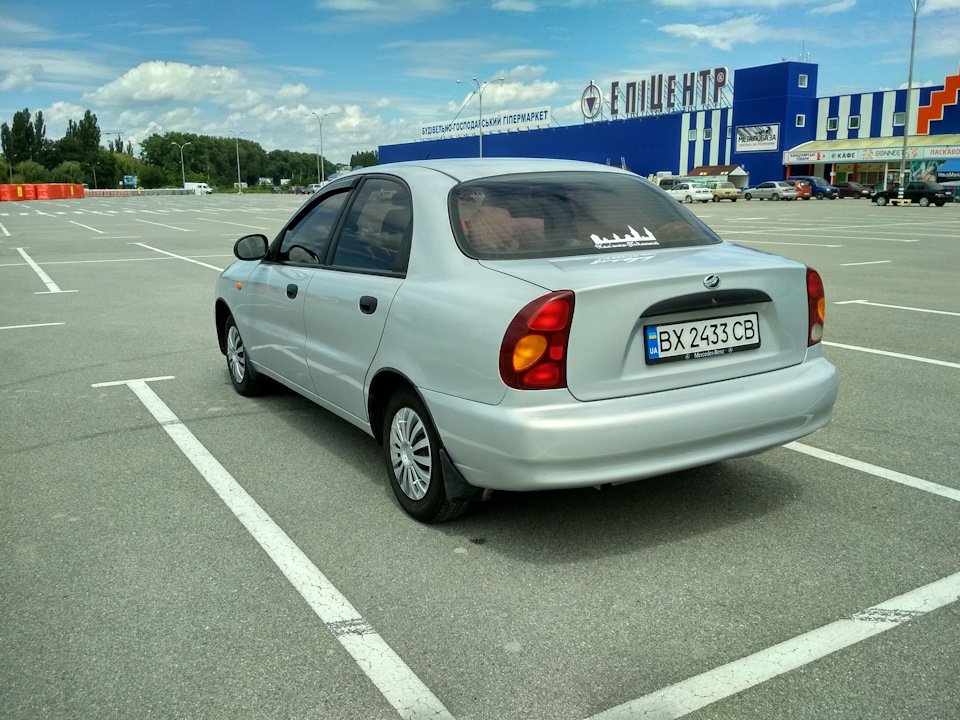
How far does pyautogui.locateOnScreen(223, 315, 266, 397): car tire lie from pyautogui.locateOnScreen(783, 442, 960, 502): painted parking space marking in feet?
11.2

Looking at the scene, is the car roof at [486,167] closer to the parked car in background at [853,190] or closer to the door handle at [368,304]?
the door handle at [368,304]

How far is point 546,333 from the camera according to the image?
3.28 meters

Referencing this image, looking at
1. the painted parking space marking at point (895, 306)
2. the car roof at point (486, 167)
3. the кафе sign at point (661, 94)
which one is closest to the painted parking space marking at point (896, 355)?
the painted parking space marking at point (895, 306)

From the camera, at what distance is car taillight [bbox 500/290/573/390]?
3.28 m

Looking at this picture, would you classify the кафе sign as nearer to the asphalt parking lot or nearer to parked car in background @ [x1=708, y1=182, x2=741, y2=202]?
parked car in background @ [x1=708, y1=182, x2=741, y2=202]

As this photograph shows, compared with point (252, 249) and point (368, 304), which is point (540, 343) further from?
point (252, 249)

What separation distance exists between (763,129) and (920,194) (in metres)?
23.5

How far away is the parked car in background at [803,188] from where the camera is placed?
56594mm

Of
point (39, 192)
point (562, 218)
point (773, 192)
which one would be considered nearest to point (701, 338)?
point (562, 218)

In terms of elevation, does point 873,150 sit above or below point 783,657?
above

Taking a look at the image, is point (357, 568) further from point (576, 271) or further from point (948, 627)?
point (948, 627)

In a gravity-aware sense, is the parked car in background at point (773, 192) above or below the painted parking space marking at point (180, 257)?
above

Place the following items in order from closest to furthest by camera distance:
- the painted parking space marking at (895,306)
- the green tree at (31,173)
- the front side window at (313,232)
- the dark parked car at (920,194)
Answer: the front side window at (313,232) < the painted parking space marking at (895,306) < the dark parked car at (920,194) < the green tree at (31,173)

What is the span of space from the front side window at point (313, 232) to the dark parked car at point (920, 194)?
4584cm
